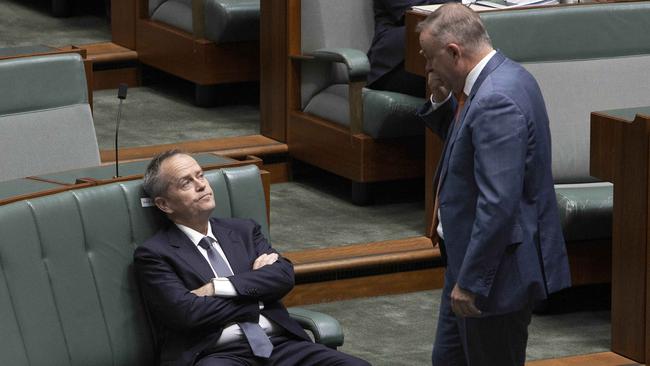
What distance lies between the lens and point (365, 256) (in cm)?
399

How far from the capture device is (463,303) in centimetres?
266

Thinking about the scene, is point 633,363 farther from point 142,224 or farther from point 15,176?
point 15,176

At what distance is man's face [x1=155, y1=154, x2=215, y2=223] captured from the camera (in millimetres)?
2982

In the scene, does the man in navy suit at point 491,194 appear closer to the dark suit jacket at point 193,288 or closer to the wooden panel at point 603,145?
the dark suit jacket at point 193,288

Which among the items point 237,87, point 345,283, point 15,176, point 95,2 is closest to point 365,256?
point 345,283

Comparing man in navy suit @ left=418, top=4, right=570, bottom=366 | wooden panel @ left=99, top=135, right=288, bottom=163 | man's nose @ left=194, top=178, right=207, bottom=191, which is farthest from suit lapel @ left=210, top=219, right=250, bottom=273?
wooden panel @ left=99, top=135, right=288, bottom=163

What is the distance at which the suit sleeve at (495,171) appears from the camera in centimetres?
259

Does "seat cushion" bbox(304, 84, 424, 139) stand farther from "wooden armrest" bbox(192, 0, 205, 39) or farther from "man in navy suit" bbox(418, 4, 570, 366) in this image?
"man in navy suit" bbox(418, 4, 570, 366)

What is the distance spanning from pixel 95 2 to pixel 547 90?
313 centimetres

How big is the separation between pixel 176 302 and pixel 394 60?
1753 mm

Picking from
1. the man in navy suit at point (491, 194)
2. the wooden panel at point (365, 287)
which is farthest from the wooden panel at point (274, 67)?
the man in navy suit at point (491, 194)

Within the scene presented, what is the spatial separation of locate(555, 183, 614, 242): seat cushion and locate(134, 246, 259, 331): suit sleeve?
3.83 ft

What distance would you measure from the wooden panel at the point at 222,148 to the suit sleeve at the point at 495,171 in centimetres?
211

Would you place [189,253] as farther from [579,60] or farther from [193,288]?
[579,60]
